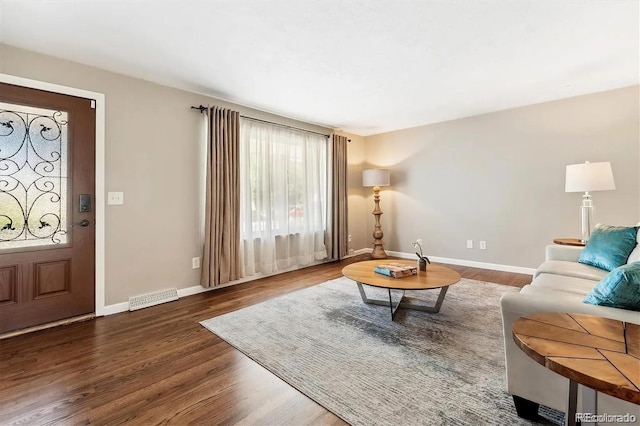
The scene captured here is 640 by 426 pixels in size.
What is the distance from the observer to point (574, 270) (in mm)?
2449

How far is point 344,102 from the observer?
12.8 feet

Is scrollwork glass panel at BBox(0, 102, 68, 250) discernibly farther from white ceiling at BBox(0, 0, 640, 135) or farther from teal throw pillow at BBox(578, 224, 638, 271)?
teal throw pillow at BBox(578, 224, 638, 271)

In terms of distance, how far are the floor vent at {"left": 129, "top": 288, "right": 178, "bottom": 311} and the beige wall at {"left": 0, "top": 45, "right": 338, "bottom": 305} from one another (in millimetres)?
59

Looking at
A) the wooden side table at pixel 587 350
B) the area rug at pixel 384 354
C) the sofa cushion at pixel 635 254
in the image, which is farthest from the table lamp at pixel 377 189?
the wooden side table at pixel 587 350

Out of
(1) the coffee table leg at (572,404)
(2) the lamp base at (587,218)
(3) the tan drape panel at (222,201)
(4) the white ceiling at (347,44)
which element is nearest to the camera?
(1) the coffee table leg at (572,404)

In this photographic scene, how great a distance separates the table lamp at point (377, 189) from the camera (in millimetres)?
5297

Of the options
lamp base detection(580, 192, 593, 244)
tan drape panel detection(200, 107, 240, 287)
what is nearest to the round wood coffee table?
tan drape panel detection(200, 107, 240, 287)

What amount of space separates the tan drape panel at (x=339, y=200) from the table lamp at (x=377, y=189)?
45 centimetres

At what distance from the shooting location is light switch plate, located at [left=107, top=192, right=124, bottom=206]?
9.48 ft

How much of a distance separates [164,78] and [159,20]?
1115 mm

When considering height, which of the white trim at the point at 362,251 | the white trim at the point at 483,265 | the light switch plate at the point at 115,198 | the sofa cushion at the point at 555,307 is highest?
the light switch plate at the point at 115,198

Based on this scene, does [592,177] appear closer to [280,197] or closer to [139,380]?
[280,197]

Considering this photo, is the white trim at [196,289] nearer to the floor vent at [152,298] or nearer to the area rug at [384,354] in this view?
the floor vent at [152,298]

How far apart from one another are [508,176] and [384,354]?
11.8 feet
